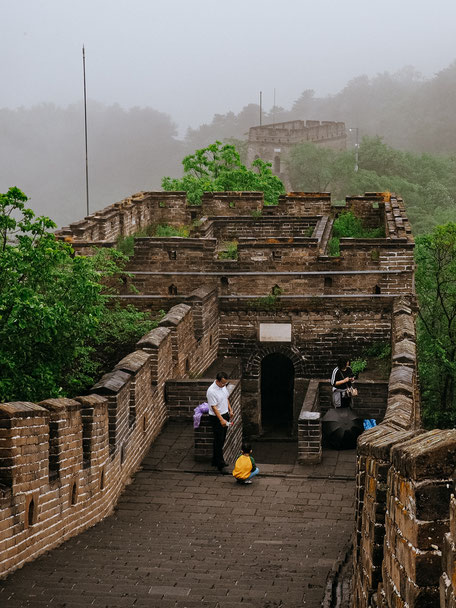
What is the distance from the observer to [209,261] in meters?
22.3

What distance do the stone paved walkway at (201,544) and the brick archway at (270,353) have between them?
5.69 m

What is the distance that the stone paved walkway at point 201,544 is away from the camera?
32.6 ft

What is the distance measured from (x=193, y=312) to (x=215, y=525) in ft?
26.4

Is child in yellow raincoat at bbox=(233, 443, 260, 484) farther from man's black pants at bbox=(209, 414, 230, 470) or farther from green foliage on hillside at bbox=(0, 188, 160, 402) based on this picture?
green foliage on hillside at bbox=(0, 188, 160, 402)

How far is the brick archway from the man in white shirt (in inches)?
274

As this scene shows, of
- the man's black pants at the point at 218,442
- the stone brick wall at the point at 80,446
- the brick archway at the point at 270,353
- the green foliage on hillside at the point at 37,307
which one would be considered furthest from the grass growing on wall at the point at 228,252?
the man's black pants at the point at 218,442

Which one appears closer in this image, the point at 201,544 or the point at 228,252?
the point at 201,544

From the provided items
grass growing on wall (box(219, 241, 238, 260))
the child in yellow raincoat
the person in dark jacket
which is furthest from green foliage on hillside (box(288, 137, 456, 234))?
the child in yellow raincoat

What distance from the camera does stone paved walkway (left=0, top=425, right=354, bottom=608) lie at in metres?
9.93

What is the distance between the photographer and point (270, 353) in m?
22.8

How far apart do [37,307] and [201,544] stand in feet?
11.1

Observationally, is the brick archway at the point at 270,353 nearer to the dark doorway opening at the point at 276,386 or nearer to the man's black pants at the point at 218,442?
the dark doorway opening at the point at 276,386

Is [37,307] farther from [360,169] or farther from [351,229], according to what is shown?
[360,169]

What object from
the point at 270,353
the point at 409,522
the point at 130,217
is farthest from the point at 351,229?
the point at 409,522
